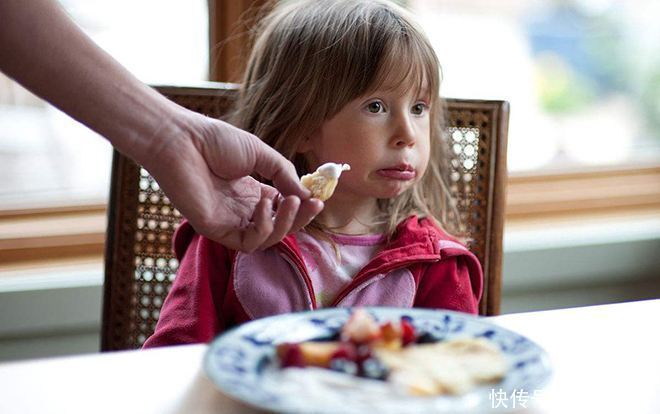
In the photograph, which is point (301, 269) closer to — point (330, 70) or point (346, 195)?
point (346, 195)

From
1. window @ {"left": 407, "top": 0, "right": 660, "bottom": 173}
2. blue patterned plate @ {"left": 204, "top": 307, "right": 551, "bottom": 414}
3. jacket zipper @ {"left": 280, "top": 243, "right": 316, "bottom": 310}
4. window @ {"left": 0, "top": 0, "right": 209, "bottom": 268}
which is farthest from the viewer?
window @ {"left": 407, "top": 0, "right": 660, "bottom": 173}

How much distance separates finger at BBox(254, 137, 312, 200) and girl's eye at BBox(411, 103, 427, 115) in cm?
28

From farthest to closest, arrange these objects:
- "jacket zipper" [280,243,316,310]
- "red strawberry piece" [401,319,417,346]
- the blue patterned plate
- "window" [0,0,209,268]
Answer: "window" [0,0,209,268] → "jacket zipper" [280,243,316,310] → "red strawberry piece" [401,319,417,346] → the blue patterned plate

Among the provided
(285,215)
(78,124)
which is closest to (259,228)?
(285,215)

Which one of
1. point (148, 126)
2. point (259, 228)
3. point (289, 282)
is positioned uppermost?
point (148, 126)

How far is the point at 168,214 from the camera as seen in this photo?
1.34 meters

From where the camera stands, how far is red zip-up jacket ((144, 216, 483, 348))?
1.23m

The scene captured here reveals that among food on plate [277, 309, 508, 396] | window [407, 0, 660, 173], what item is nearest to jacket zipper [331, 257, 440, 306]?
food on plate [277, 309, 508, 396]

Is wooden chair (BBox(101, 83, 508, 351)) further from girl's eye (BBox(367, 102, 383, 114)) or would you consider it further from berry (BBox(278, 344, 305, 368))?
berry (BBox(278, 344, 305, 368))

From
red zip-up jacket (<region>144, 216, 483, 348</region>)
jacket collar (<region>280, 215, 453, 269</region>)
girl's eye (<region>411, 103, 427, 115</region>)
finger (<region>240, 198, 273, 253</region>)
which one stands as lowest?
red zip-up jacket (<region>144, 216, 483, 348</region>)

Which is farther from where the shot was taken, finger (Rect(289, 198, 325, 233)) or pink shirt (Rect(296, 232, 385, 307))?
pink shirt (Rect(296, 232, 385, 307))

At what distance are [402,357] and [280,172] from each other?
40 centimetres

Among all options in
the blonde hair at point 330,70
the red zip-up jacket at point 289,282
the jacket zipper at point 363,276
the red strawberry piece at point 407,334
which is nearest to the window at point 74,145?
the blonde hair at point 330,70

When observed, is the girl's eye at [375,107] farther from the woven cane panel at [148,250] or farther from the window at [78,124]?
the window at [78,124]
